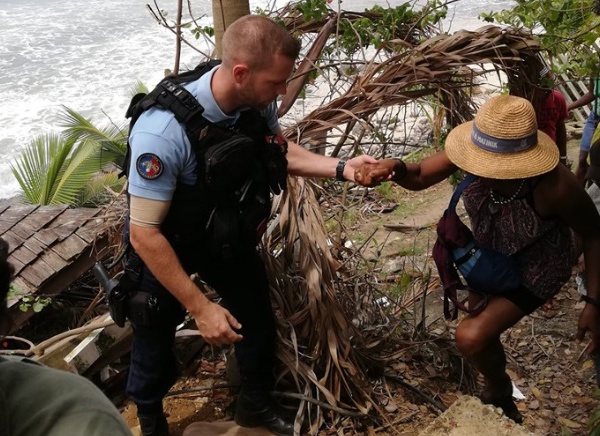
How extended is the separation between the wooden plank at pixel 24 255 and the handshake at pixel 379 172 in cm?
250

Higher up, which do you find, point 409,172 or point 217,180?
point 217,180

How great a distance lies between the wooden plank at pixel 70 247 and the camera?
178 inches

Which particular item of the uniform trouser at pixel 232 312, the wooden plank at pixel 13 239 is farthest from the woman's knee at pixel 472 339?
the wooden plank at pixel 13 239

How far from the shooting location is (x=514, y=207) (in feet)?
9.31

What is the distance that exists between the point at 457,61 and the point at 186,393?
2.30 metres

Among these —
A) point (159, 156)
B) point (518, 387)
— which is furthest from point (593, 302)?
point (159, 156)

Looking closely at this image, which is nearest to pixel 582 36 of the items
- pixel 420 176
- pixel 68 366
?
pixel 420 176

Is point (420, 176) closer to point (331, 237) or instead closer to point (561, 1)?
point (331, 237)

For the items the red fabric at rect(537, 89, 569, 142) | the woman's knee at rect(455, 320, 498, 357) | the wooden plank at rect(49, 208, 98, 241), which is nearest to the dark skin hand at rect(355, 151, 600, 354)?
the woman's knee at rect(455, 320, 498, 357)

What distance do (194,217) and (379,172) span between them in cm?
87

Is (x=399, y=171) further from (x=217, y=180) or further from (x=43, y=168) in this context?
(x=43, y=168)

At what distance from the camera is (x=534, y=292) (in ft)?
9.55

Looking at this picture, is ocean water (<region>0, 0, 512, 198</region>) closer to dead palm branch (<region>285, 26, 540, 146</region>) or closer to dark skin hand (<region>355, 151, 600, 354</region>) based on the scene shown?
dead palm branch (<region>285, 26, 540, 146</region>)

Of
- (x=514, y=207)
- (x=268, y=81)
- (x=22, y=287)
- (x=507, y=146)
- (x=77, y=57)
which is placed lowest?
(x=77, y=57)
